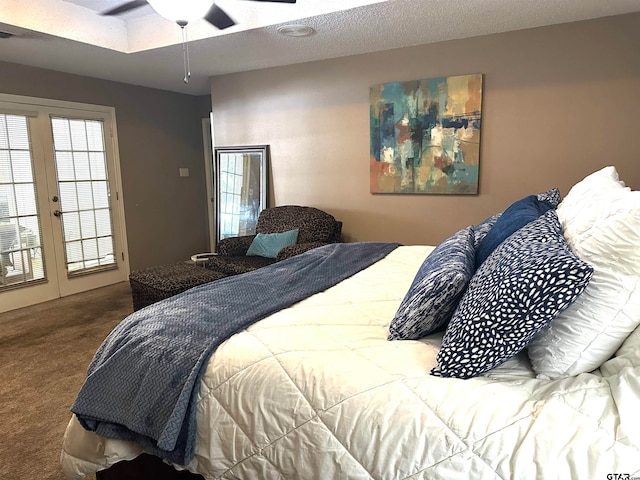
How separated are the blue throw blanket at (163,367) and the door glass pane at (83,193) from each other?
11.8 feet

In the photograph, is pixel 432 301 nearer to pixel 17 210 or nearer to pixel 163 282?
pixel 163 282

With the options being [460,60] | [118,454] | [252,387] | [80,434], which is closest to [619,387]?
[252,387]

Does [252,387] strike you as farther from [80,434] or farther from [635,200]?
[635,200]

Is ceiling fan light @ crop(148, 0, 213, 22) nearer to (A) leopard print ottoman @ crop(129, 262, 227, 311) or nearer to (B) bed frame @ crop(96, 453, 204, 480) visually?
(A) leopard print ottoman @ crop(129, 262, 227, 311)

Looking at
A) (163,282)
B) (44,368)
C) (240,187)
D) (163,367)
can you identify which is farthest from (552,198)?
(240,187)

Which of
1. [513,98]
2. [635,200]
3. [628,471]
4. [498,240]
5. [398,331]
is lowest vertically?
[628,471]

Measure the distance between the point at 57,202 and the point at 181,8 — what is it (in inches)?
127

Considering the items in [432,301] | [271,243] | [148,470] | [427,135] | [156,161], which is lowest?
[148,470]

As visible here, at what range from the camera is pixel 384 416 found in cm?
110

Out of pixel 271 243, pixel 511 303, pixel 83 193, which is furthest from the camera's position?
pixel 83 193

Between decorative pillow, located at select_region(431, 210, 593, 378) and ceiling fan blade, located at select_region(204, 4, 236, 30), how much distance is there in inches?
97.3

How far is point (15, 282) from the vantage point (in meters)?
4.31

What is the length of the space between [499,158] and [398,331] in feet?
8.68

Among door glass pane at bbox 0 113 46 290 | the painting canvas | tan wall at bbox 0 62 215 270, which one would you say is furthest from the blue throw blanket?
tan wall at bbox 0 62 215 270
